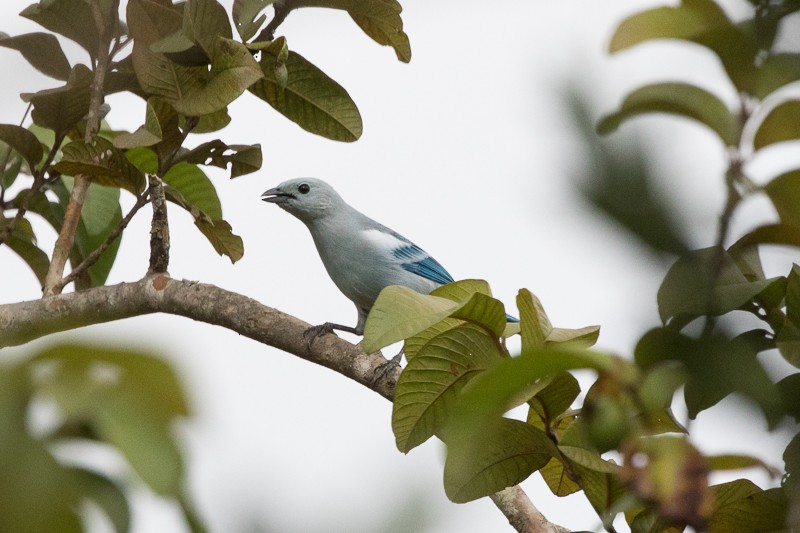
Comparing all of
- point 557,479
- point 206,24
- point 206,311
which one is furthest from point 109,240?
point 557,479

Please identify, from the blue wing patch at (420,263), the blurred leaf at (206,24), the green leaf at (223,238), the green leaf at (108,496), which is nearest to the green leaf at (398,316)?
the green leaf at (108,496)

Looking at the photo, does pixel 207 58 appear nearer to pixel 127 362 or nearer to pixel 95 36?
pixel 95 36

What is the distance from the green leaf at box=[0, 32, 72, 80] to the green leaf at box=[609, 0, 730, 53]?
2853 millimetres

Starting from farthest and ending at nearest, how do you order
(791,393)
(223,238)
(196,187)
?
1. (196,187)
2. (223,238)
3. (791,393)

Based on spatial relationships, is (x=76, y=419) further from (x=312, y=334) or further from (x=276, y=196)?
(x=276, y=196)

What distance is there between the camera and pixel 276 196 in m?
6.14

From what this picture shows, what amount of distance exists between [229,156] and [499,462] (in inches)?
76.2

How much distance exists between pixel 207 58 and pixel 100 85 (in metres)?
0.51

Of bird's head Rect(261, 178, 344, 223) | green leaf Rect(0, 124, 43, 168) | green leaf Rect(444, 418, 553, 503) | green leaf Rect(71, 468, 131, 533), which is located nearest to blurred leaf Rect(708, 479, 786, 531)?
green leaf Rect(444, 418, 553, 503)

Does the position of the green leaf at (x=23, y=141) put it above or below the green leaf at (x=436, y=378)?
above

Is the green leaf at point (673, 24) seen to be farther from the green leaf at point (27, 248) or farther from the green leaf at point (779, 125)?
the green leaf at point (27, 248)

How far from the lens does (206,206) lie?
140 inches

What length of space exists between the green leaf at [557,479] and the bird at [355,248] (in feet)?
9.93

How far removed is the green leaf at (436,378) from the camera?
1.67 meters
